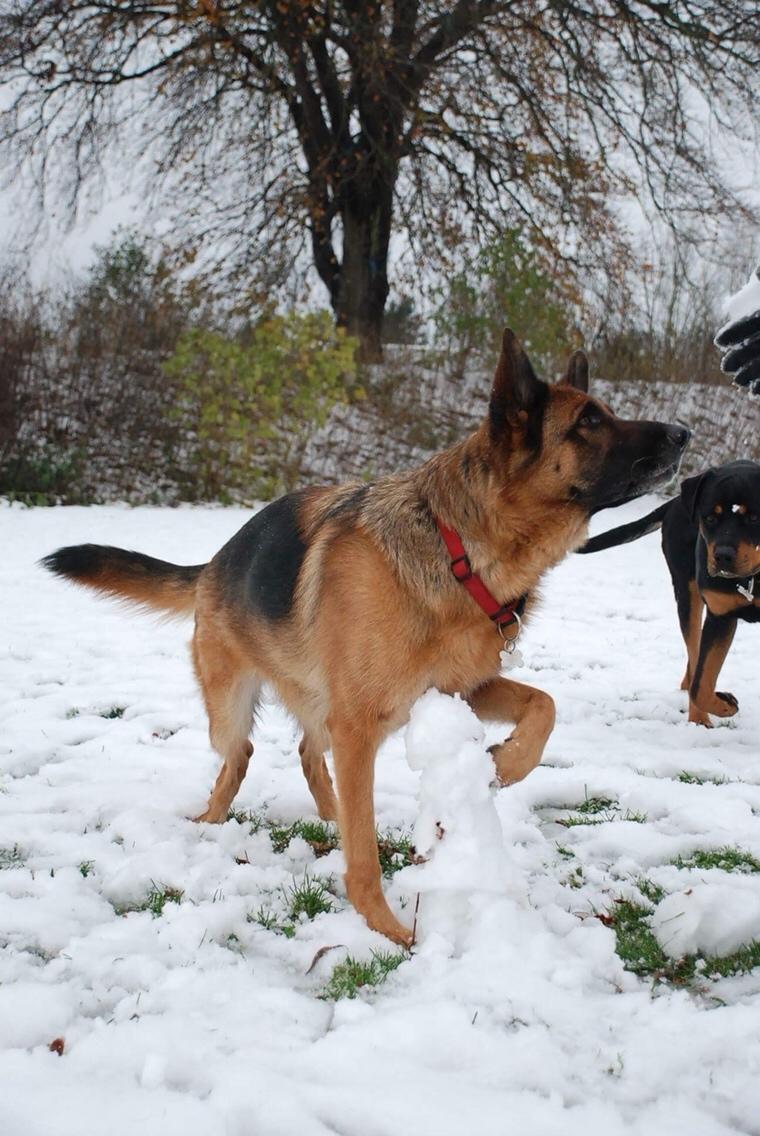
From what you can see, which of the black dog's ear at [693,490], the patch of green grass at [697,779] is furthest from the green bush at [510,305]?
the patch of green grass at [697,779]

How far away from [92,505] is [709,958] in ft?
42.2

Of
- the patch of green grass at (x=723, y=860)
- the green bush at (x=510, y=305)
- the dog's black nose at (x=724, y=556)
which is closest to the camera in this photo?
the patch of green grass at (x=723, y=860)

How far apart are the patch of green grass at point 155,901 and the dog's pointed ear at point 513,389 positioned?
1867mm

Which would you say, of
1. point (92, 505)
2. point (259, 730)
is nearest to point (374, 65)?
point (92, 505)

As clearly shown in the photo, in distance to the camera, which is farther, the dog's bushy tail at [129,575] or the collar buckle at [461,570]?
the dog's bushy tail at [129,575]

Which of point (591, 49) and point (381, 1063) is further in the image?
point (591, 49)

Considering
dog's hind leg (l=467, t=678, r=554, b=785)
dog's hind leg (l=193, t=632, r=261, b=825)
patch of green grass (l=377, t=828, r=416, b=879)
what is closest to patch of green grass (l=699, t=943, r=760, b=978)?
dog's hind leg (l=467, t=678, r=554, b=785)

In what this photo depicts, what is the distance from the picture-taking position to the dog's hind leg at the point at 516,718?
296 centimetres

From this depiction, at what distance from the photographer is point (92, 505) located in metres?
14.0

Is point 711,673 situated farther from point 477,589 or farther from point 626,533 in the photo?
point 477,589

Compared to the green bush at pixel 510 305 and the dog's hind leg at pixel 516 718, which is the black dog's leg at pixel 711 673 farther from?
the green bush at pixel 510 305

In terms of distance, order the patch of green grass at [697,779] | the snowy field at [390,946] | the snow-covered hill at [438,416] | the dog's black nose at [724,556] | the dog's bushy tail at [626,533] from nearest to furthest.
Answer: the snowy field at [390,946], the patch of green grass at [697,779], the dog's bushy tail at [626,533], the dog's black nose at [724,556], the snow-covered hill at [438,416]

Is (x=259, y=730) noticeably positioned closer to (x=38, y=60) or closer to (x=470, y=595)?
(x=470, y=595)

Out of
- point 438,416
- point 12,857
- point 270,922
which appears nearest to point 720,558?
point 270,922
